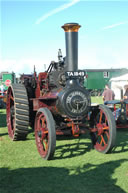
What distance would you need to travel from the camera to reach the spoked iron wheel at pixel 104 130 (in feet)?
16.7

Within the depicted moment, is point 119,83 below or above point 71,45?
below

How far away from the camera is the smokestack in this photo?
17.7 ft

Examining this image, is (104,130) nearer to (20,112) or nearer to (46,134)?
(46,134)

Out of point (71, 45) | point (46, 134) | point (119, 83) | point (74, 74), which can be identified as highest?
point (71, 45)

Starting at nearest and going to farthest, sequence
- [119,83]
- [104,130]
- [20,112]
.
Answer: [104,130] → [20,112] → [119,83]

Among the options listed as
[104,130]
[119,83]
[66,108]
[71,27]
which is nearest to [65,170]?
[66,108]

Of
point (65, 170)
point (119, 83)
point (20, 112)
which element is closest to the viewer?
point (65, 170)

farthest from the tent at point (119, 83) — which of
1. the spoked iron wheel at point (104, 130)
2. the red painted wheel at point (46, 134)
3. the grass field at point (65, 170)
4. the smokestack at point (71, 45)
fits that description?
the red painted wheel at point (46, 134)

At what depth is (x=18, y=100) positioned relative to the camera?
6.00 meters

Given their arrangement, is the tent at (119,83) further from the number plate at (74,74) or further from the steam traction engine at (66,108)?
the number plate at (74,74)

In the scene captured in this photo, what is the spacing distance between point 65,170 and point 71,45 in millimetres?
2492

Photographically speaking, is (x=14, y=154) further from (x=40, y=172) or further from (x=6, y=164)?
(x=40, y=172)

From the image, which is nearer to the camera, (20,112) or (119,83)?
(20,112)

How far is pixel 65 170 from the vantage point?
435 centimetres
